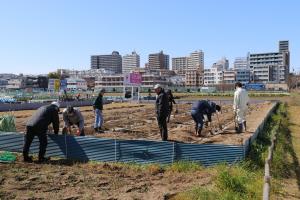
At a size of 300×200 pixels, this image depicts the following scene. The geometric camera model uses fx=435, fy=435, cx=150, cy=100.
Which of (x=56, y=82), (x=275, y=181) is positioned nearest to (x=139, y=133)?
(x=275, y=181)

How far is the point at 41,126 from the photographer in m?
9.70

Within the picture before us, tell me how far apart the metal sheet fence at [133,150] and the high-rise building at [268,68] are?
487 feet

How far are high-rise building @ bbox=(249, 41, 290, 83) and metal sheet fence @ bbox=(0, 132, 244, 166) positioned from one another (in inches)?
5841

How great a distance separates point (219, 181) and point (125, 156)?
304 centimetres

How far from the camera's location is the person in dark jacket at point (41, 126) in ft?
31.7

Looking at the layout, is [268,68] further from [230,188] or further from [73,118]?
[230,188]

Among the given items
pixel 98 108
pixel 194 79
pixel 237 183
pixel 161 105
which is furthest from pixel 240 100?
pixel 194 79

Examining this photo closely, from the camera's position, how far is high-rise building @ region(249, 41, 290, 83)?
157 meters

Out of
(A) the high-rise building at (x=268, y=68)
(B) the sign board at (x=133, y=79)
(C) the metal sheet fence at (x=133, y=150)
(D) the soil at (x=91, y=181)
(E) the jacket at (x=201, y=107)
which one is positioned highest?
(A) the high-rise building at (x=268, y=68)

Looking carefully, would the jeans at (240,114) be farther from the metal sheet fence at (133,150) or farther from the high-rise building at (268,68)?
the high-rise building at (268,68)

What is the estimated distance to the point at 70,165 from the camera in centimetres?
965

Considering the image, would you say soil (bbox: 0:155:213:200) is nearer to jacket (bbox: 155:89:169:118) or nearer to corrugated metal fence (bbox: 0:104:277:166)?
corrugated metal fence (bbox: 0:104:277:166)

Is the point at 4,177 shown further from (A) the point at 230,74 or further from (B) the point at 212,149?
(A) the point at 230,74

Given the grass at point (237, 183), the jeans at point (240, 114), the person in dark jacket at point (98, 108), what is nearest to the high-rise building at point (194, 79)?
the person in dark jacket at point (98, 108)
